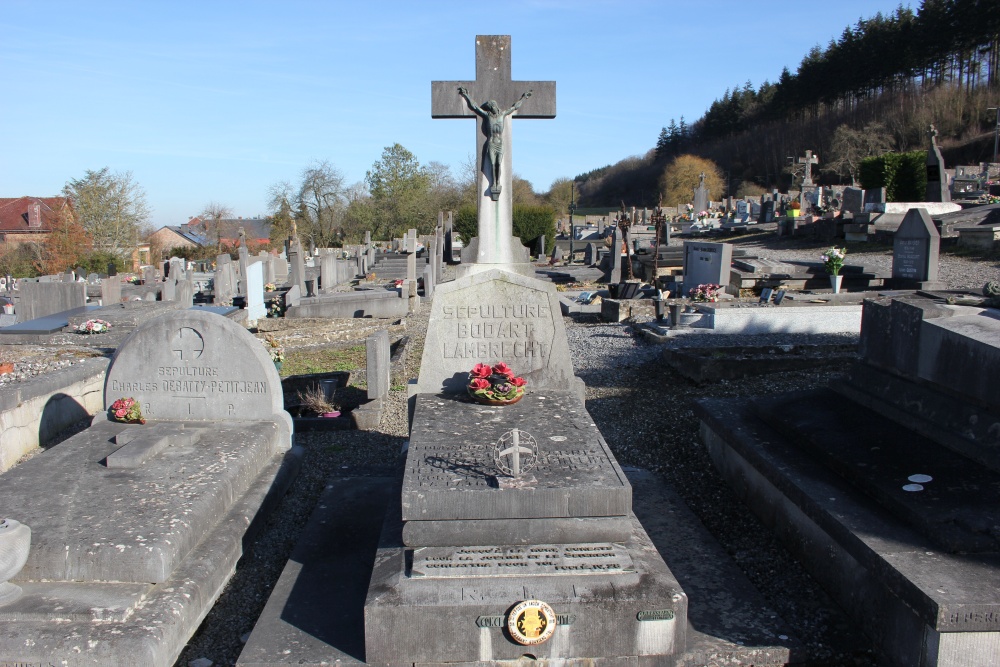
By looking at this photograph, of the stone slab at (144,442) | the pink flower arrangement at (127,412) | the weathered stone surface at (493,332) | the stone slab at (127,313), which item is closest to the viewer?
the stone slab at (144,442)

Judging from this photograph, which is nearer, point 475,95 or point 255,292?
point 475,95

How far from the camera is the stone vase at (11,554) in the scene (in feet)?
11.8

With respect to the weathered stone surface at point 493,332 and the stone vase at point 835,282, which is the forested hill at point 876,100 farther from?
the weathered stone surface at point 493,332

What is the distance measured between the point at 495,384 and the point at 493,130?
266cm

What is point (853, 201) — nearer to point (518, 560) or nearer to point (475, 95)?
point (475, 95)

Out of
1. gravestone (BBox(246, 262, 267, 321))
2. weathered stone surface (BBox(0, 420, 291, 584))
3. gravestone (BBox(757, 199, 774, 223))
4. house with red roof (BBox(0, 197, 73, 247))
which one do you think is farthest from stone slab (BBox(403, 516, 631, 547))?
house with red roof (BBox(0, 197, 73, 247))

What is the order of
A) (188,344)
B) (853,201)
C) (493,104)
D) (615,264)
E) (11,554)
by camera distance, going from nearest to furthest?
(11,554), (188,344), (493,104), (615,264), (853,201)

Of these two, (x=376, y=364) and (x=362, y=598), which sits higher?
(x=376, y=364)

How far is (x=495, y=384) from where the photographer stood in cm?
520

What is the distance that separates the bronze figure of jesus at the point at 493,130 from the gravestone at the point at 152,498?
263 centimetres

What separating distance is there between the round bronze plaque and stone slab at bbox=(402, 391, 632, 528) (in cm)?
46

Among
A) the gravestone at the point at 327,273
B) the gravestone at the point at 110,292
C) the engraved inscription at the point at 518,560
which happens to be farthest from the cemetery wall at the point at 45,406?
the gravestone at the point at 327,273

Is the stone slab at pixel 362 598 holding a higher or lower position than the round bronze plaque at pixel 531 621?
lower

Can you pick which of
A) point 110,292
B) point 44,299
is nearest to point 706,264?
point 110,292
